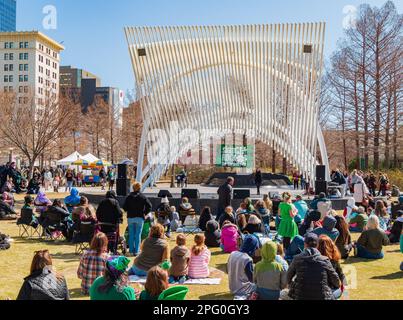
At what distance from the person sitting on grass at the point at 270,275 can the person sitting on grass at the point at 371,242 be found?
161 inches

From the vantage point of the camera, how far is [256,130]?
2266 centimetres

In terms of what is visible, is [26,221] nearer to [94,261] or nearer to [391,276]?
[94,261]

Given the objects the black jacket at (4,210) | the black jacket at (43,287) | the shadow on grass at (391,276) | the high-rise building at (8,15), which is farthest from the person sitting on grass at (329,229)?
the high-rise building at (8,15)

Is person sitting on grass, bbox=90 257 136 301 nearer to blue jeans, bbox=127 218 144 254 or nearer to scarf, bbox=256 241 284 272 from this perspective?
scarf, bbox=256 241 284 272

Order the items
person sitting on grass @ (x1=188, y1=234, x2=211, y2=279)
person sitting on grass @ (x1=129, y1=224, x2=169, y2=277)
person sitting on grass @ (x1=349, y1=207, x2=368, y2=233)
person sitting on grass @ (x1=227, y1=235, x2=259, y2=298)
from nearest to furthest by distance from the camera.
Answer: person sitting on grass @ (x1=227, y1=235, x2=259, y2=298) → person sitting on grass @ (x1=129, y1=224, x2=169, y2=277) → person sitting on grass @ (x1=188, y1=234, x2=211, y2=279) → person sitting on grass @ (x1=349, y1=207, x2=368, y2=233)

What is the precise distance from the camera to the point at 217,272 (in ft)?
27.3

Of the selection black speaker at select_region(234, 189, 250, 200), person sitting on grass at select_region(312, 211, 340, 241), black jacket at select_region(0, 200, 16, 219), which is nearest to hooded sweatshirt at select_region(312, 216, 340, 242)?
person sitting on grass at select_region(312, 211, 340, 241)

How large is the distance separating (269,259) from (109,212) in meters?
4.00

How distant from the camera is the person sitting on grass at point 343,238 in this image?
885 centimetres

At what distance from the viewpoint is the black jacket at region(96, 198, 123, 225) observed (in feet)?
29.8

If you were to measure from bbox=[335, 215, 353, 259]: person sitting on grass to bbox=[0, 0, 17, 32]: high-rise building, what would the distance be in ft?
492

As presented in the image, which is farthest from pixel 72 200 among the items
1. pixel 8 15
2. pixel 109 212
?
pixel 8 15

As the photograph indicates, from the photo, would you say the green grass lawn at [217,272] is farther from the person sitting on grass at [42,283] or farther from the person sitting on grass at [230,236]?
the person sitting on grass at [42,283]
